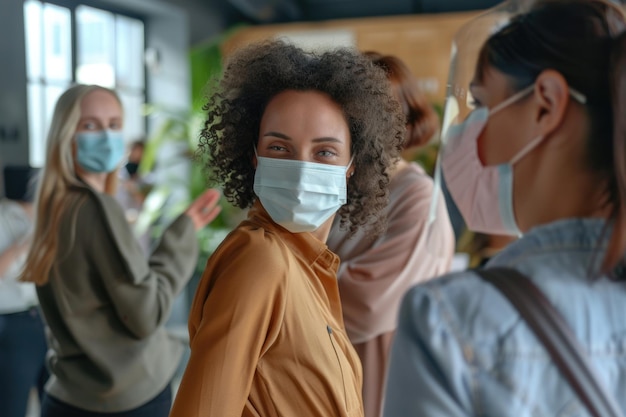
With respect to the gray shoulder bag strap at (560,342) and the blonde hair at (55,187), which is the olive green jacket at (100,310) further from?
the gray shoulder bag strap at (560,342)

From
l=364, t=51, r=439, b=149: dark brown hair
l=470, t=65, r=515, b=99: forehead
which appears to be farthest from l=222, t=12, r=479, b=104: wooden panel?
l=470, t=65, r=515, b=99: forehead

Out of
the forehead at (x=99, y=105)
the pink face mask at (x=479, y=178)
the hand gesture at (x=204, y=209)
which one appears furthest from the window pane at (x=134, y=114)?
the pink face mask at (x=479, y=178)

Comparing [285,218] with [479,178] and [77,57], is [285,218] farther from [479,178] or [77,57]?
[77,57]

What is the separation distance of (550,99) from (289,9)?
23.4 feet

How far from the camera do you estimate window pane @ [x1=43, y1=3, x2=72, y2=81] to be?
4.44m

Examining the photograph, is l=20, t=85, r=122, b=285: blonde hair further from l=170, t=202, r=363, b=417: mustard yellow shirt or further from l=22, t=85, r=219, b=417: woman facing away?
l=170, t=202, r=363, b=417: mustard yellow shirt

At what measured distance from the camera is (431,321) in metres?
0.68

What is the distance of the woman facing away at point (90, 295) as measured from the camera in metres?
1.79

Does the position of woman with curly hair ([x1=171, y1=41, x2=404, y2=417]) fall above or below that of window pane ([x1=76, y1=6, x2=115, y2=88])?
below

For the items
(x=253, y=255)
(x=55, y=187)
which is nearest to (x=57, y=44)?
(x=55, y=187)

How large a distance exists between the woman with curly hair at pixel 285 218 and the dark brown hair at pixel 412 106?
64 centimetres

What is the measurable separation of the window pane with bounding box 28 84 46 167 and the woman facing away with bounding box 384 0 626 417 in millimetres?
3708

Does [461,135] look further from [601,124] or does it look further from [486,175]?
[601,124]

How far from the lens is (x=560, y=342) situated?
67cm
